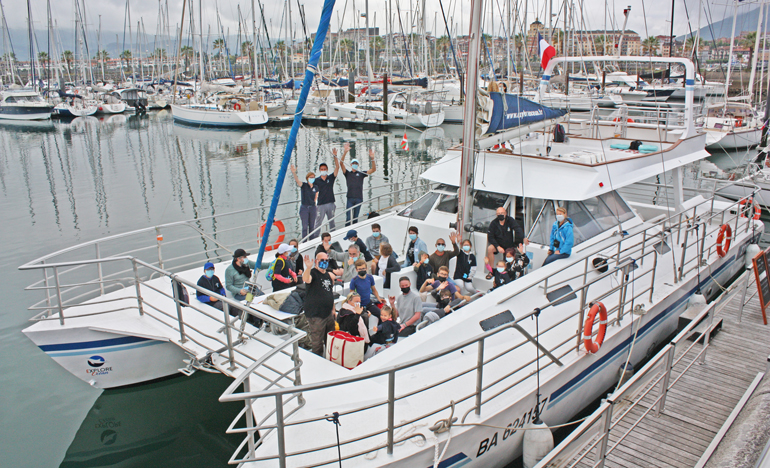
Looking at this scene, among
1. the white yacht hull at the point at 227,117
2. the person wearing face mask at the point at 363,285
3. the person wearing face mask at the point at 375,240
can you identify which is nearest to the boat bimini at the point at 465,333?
the person wearing face mask at the point at 375,240

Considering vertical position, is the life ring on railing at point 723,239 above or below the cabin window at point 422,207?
below

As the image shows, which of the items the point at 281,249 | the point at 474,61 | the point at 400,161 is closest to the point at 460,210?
the point at 474,61

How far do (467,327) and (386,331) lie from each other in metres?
1.07

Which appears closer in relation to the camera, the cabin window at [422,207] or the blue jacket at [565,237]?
the blue jacket at [565,237]

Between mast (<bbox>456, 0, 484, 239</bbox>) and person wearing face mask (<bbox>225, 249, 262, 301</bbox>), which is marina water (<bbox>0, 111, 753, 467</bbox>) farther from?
mast (<bbox>456, 0, 484, 239</bbox>)

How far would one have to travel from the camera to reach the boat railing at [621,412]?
16.9 feet

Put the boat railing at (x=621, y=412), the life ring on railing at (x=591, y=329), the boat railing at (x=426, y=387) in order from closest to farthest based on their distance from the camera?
the boat railing at (x=426, y=387) < the boat railing at (x=621, y=412) < the life ring on railing at (x=591, y=329)

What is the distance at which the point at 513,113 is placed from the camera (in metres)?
9.07

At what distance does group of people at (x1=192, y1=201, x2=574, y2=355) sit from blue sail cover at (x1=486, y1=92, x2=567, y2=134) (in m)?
1.47

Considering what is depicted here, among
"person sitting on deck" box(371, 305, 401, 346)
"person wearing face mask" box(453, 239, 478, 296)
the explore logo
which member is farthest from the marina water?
"person wearing face mask" box(453, 239, 478, 296)

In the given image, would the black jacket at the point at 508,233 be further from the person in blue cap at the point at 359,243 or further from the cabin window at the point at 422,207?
the person in blue cap at the point at 359,243

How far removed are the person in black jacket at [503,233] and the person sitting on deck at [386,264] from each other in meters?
1.59

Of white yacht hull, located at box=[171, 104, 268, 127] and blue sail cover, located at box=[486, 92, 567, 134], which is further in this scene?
white yacht hull, located at box=[171, 104, 268, 127]

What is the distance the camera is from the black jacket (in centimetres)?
870
